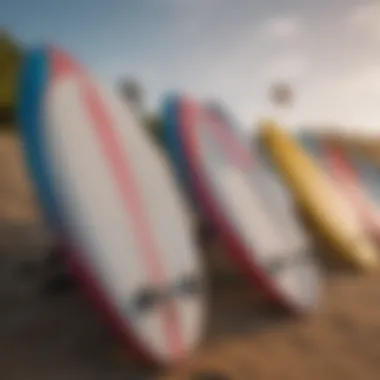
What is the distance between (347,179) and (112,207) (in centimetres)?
390

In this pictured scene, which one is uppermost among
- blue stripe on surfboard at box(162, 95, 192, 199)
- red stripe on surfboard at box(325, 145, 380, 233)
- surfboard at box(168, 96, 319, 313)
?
blue stripe on surfboard at box(162, 95, 192, 199)

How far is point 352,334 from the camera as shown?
4125 millimetres

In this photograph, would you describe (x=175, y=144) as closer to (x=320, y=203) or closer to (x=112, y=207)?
(x=112, y=207)

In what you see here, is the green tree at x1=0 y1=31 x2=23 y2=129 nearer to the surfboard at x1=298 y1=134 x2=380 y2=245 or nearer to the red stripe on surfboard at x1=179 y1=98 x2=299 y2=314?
the surfboard at x1=298 y1=134 x2=380 y2=245

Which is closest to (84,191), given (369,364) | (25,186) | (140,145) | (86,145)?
(86,145)

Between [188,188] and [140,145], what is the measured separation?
39 cm

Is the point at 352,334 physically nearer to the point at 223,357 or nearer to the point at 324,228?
the point at 223,357

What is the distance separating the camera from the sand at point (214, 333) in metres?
3.29

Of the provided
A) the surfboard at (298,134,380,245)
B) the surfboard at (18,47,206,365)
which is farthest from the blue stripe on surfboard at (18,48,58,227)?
the surfboard at (298,134,380,245)

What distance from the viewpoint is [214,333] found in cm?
388

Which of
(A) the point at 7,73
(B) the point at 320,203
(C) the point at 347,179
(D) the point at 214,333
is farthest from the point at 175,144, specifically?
(A) the point at 7,73

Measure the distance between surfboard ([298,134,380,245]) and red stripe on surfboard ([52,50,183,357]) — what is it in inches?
118

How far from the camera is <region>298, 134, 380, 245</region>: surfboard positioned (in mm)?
6305

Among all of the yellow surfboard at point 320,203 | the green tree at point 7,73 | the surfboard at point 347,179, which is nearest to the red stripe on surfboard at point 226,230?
the yellow surfboard at point 320,203
